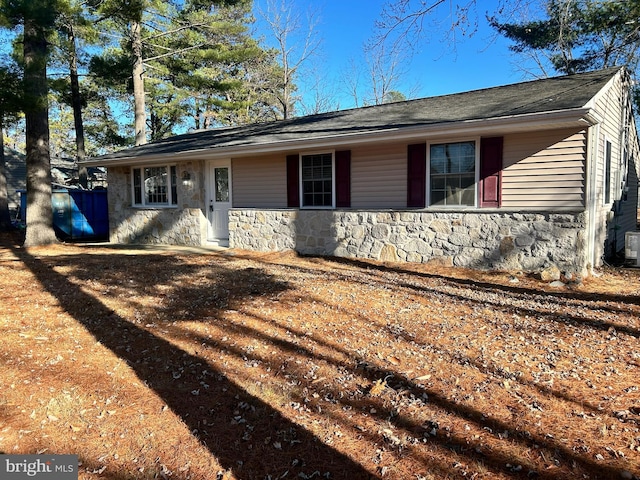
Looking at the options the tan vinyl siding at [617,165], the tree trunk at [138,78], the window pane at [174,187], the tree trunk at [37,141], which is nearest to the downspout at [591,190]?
the tan vinyl siding at [617,165]

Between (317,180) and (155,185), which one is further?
(155,185)

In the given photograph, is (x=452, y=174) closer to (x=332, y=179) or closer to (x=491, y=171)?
(x=491, y=171)

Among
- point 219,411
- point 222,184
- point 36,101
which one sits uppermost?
point 36,101

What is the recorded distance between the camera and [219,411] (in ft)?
10.0

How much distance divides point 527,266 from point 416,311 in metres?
3.33

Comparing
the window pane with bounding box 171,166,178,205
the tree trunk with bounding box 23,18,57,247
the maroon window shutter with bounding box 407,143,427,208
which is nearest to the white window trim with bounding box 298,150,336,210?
the maroon window shutter with bounding box 407,143,427,208

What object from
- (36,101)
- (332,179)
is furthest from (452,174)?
(36,101)

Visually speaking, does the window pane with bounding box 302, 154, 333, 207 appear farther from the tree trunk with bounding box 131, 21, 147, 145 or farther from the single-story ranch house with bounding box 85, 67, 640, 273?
the tree trunk with bounding box 131, 21, 147, 145

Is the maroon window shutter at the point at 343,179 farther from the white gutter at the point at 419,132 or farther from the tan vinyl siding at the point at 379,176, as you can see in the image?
the white gutter at the point at 419,132

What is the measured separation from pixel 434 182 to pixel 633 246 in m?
3.99

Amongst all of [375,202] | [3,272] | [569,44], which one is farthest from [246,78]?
[3,272]

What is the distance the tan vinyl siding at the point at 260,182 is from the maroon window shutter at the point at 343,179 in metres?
1.51

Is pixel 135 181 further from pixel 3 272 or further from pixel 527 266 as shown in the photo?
pixel 527 266

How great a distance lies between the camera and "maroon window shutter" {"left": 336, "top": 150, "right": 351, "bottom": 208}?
9.56 meters
